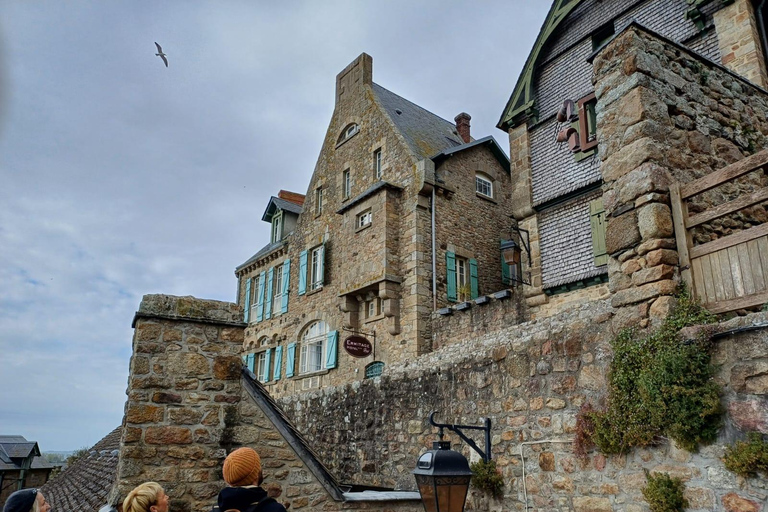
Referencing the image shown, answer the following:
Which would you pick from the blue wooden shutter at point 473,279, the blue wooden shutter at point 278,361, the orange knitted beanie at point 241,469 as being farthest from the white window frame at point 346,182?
the orange knitted beanie at point 241,469

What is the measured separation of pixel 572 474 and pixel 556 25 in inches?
418

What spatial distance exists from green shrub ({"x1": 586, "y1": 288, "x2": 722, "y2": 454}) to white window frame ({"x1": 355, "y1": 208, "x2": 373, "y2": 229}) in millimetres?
11667

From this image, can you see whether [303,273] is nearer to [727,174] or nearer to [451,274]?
[451,274]

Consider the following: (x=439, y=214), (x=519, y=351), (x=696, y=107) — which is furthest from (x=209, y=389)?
(x=439, y=214)

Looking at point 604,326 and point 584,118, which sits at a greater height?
point 584,118

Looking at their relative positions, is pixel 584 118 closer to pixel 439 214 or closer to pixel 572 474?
pixel 439 214

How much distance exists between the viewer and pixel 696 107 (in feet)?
16.6

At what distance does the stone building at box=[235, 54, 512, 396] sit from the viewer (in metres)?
14.9

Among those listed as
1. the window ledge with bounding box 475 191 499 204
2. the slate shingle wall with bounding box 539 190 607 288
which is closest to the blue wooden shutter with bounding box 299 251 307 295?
the window ledge with bounding box 475 191 499 204

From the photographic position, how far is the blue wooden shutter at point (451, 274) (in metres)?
15.1

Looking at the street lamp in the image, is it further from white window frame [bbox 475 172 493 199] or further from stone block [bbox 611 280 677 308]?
white window frame [bbox 475 172 493 199]

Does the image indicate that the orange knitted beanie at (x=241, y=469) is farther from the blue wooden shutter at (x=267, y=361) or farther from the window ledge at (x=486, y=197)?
the blue wooden shutter at (x=267, y=361)

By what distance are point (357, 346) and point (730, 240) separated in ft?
36.0

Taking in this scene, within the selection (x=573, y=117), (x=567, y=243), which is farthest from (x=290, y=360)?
(x=573, y=117)
